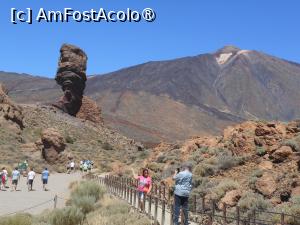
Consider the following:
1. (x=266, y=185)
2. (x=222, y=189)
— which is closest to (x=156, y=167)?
(x=222, y=189)

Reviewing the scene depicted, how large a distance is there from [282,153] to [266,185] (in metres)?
3.22

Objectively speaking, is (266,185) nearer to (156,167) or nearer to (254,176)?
(254,176)

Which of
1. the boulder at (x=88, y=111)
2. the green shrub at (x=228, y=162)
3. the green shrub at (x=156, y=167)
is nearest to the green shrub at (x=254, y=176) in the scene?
the green shrub at (x=228, y=162)

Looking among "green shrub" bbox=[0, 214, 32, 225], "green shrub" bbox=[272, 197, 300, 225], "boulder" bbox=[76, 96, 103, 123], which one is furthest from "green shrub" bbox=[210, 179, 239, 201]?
"boulder" bbox=[76, 96, 103, 123]

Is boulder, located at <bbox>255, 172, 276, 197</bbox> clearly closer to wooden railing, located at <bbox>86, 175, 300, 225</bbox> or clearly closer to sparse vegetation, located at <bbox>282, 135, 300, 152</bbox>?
wooden railing, located at <bbox>86, 175, 300, 225</bbox>

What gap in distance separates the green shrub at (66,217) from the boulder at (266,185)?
20.3 feet

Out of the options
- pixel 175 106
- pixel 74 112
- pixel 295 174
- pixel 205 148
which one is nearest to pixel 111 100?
pixel 175 106

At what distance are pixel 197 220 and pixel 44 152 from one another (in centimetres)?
3573

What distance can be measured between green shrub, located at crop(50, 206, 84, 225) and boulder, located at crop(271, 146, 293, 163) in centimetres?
894

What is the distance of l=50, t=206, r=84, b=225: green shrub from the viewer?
1444 centimetres

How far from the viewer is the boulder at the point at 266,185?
55.9 feet

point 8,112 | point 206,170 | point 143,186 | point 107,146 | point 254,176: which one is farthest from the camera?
point 107,146

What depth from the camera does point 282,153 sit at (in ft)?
66.3

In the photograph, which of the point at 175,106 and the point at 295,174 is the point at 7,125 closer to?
the point at 295,174
